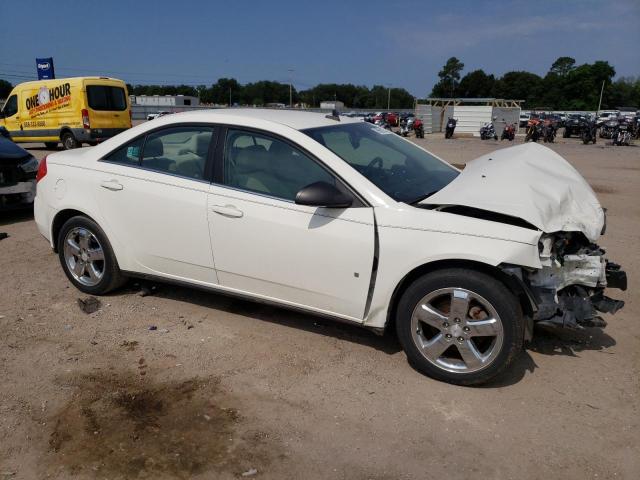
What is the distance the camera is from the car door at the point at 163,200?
12.8ft

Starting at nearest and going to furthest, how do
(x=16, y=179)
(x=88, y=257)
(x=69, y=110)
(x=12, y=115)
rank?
(x=88, y=257)
(x=16, y=179)
(x=69, y=110)
(x=12, y=115)

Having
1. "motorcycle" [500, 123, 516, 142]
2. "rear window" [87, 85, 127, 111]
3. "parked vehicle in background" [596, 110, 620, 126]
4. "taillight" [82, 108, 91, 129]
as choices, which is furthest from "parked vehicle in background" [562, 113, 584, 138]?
"taillight" [82, 108, 91, 129]

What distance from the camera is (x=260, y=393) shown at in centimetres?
327

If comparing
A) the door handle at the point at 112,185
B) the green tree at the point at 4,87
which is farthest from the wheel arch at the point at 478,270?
the green tree at the point at 4,87

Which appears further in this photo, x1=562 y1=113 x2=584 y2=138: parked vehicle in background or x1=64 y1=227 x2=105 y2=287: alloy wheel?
x1=562 y1=113 x2=584 y2=138: parked vehicle in background

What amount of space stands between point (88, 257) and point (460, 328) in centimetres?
320

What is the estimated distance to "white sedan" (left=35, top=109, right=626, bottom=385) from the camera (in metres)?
3.16

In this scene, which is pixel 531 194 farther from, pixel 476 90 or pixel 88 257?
pixel 476 90

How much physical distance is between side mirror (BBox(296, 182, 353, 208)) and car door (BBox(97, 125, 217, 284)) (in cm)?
88

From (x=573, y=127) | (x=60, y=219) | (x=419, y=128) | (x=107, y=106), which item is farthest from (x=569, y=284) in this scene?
(x=573, y=127)

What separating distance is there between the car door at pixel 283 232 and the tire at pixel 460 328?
0.33 m

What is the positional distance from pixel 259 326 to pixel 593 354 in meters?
2.45

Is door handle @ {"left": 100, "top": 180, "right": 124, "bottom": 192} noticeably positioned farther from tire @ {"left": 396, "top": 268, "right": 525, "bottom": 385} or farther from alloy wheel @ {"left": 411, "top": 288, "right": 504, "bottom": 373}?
alloy wheel @ {"left": 411, "top": 288, "right": 504, "bottom": 373}

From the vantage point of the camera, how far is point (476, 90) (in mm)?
131375
